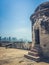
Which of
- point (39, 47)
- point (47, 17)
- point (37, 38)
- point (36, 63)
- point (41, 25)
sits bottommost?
point (36, 63)

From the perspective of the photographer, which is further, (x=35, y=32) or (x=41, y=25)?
(x=35, y=32)

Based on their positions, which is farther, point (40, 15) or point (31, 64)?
point (40, 15)

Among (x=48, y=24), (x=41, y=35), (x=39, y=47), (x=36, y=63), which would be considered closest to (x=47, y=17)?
(x=48, y=24)

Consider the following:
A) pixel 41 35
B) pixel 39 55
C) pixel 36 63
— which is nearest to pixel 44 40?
pixel 41 35

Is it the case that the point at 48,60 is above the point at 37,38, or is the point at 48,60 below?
below

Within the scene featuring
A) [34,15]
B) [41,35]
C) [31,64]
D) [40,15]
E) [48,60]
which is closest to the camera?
[31,64]

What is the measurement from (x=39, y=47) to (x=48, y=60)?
3.77 ft

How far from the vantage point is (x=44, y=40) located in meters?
8.38

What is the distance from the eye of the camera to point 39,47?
8.62m

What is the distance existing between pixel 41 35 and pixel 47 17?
1.44 m

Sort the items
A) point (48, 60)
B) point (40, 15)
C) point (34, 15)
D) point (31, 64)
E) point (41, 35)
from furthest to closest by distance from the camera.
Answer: point (34, 15) → point (40, 15) → point (41, 35) → point (48, 60) → point (31, 64)

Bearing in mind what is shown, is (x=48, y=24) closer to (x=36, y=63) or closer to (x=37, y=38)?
(x=37, y=38)

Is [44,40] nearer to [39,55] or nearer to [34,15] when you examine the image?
[39,55]

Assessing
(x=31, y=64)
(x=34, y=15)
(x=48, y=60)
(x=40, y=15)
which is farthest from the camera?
(x=34, y=15)
